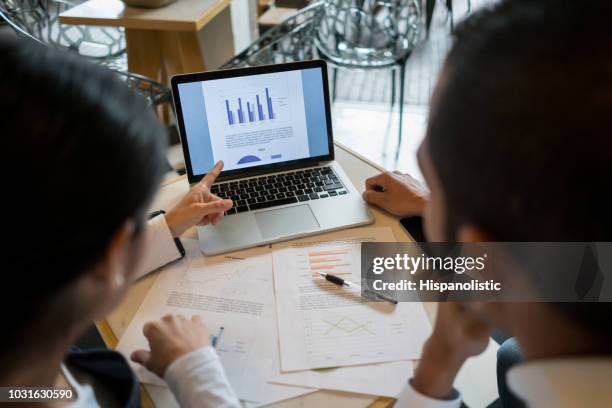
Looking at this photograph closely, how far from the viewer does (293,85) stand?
1.11m

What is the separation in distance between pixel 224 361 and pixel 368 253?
1.13ft

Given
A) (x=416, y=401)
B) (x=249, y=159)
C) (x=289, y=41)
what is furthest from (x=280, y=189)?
(x=289, y=41)

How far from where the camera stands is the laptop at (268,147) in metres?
1.04

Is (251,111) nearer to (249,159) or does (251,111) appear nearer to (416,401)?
(249,159)

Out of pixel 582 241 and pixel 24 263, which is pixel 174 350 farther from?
pixel 582 241

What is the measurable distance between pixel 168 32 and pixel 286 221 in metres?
1.74

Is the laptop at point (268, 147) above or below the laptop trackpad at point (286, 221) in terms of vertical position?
above

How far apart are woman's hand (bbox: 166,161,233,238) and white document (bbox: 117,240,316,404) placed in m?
0.04

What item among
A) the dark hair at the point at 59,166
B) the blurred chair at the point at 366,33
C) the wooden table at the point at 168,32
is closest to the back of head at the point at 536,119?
the dark hair at the point at 59,166

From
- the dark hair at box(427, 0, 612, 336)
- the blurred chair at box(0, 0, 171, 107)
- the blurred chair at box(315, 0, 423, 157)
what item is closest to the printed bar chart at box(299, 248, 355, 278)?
the dark hair at box(427, 0, 612, 336)

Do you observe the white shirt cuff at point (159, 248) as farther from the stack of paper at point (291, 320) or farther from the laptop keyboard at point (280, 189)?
the laptop keyboard at point (280, 189)

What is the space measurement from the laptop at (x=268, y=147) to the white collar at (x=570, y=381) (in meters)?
0.54

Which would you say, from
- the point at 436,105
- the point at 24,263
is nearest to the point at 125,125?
the point at 24,263

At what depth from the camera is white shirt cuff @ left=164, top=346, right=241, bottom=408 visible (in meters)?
0.67
